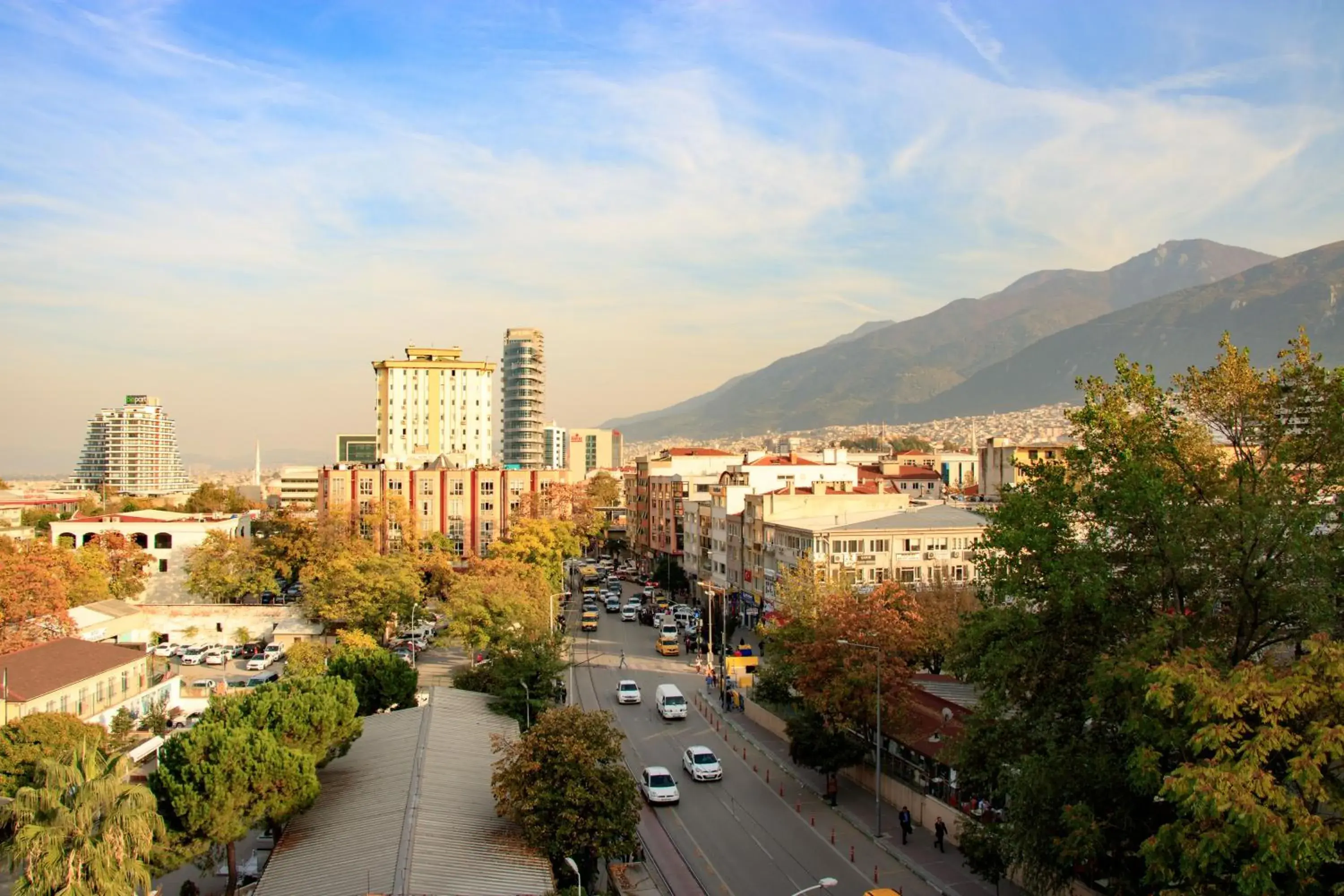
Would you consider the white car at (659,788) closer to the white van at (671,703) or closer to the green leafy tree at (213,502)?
the white van at (671,703)

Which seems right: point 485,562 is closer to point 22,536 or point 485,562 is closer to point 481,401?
point 22,536

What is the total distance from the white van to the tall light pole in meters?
11.2

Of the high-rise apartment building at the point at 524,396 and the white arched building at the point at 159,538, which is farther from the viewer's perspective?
the high-rise apartment building at the point at 524,396

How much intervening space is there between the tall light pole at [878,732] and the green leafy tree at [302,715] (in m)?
14.0

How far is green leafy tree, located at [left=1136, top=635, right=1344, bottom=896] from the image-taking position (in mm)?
13391

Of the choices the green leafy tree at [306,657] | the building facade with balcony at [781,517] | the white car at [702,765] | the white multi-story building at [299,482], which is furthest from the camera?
the white multi-story building at [299,482]

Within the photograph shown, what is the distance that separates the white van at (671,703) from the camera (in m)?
40.6

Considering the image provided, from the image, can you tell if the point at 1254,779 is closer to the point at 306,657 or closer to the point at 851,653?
the point at 851,653

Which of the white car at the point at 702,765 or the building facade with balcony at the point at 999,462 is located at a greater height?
the building facade with balcony at the point at 999,462

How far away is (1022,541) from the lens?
20.6 meters

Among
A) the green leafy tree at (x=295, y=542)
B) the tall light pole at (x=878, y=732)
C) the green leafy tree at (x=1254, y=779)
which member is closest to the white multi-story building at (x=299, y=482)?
the green leafy tree at (x=295, y=542)

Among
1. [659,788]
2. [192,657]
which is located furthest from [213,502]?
[659,788]

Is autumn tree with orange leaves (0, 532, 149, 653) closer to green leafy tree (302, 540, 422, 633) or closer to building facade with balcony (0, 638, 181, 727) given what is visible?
building facade with balcony (0, 638, 181, 727)

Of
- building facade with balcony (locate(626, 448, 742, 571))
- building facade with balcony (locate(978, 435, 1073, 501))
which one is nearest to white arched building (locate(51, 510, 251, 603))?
building facade with balcony (locate(626, 448, 742, 571))
